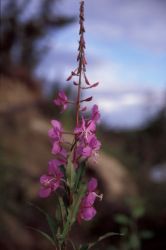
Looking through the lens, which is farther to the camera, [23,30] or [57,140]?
[23,30]

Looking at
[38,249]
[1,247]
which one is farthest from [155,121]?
[1,247]

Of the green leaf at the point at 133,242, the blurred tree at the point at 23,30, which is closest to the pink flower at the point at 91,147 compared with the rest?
the green leaf at the point at 133,242

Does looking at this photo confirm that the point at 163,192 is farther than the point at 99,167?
No

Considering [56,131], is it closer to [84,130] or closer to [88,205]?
[84,130]

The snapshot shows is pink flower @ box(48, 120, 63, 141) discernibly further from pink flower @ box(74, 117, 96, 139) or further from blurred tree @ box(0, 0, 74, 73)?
blurred tree @ box(0, 0, 74, 73)

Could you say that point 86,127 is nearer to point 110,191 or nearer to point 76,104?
point 76,104

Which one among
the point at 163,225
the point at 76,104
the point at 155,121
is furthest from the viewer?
the point at 155,121

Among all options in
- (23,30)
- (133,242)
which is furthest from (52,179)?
(23,30)
